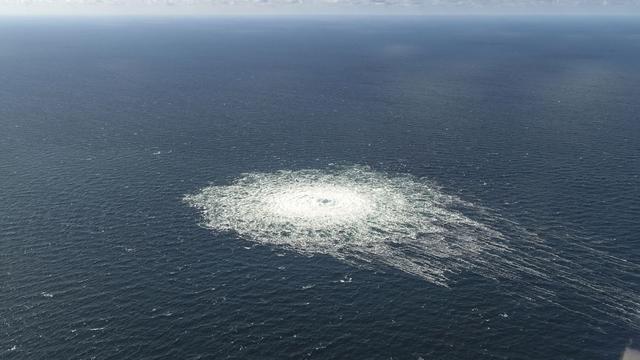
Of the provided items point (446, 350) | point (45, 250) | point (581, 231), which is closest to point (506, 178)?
point (581, 231)

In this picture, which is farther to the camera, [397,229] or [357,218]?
[357,218]

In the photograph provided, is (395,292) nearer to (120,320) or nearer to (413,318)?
(413,318)

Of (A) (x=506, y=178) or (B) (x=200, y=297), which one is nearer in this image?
(B) (x=200, y=297)

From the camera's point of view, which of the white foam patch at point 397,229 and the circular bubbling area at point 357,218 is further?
the circular bubbling area at point 357,218

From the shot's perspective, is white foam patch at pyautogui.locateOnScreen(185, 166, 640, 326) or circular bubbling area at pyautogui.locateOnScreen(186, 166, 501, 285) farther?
circular bubbling area at pyautogui.locateOnScreen(186, 166, 501, 285)
